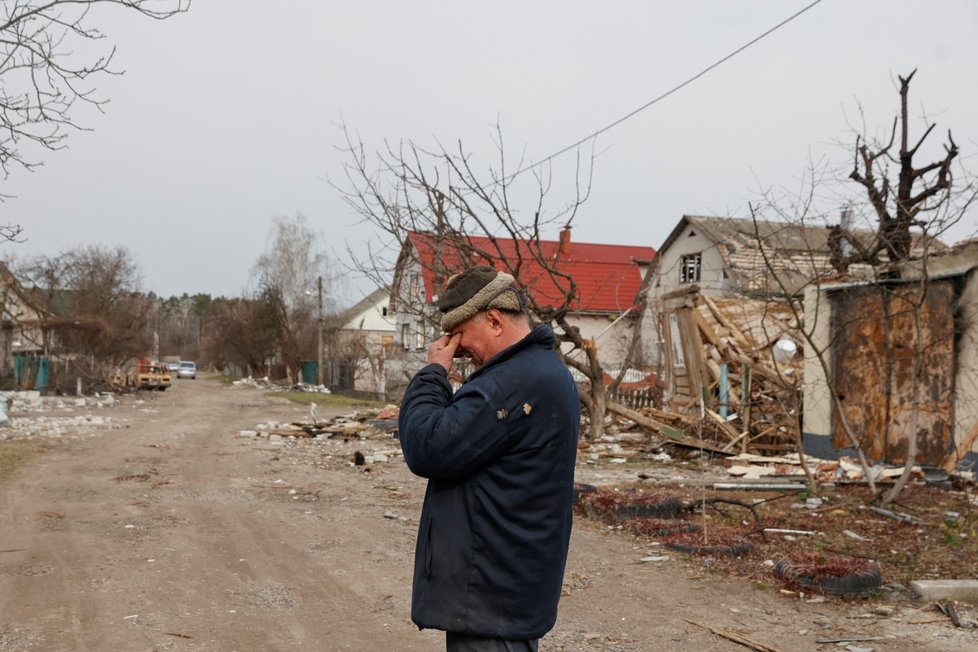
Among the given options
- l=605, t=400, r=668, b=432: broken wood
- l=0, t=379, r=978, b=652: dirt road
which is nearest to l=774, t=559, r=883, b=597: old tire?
l=0, t=379, r=978, b=652: dirt road

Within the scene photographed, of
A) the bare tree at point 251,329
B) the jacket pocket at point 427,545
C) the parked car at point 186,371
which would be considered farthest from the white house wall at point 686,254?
the parked car at point 186,371

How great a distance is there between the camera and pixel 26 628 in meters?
5.51

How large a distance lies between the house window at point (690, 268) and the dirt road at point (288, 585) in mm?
24517

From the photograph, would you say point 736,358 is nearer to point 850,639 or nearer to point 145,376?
point 850,639

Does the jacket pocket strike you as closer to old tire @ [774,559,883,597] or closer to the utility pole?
old tire @ [774,559,883,597]

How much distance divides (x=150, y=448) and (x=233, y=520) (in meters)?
8.77

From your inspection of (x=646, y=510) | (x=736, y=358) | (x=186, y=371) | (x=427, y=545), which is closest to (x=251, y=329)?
(x=186, y=371)

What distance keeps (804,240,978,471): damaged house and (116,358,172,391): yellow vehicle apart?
117 feet

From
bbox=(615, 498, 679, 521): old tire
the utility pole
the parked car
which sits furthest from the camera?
the parked car

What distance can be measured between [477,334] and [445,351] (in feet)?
0.38

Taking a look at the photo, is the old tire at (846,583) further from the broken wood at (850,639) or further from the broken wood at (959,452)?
the broken wood at (959,452)

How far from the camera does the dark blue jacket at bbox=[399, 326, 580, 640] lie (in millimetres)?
2541

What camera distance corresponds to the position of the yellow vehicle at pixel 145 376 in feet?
145

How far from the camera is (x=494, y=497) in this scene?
257 centimetres
